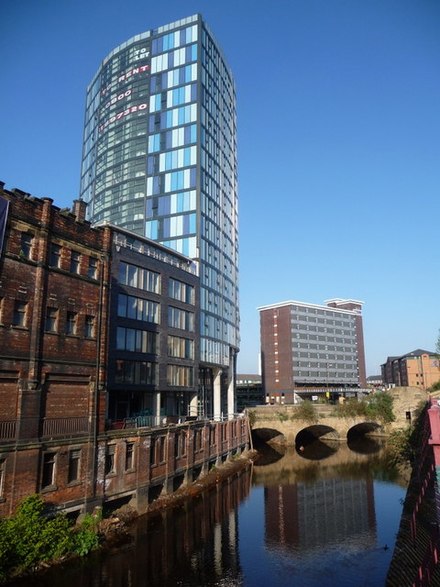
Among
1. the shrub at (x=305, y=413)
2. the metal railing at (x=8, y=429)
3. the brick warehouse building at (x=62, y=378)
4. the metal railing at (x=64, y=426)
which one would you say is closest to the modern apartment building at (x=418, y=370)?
the shrub at (x=305, y=413)

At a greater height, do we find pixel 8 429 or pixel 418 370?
pixel 418 370

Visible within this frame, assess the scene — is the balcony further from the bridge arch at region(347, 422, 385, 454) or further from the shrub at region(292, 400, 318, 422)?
the shrub at region(292, 400, 318, 422)

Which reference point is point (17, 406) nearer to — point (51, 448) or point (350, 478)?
point (51, 448)

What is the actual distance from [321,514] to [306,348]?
114m

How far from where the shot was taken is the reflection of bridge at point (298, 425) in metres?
78.6

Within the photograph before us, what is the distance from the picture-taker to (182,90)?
267 ft

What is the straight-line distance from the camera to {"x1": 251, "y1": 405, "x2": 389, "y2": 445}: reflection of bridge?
7856cm

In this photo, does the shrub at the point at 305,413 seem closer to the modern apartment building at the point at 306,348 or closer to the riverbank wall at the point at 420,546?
the riverbank wall at the point at 420,546

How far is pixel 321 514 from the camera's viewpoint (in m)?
38.1

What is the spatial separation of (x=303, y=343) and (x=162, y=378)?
102 metres

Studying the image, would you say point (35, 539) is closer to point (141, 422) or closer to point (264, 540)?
point (264, 540)

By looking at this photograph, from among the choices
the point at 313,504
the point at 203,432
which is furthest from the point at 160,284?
the point at 313,504

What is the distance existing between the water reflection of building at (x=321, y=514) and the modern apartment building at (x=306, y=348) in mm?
94779

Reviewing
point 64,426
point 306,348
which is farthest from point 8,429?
point 306,348
